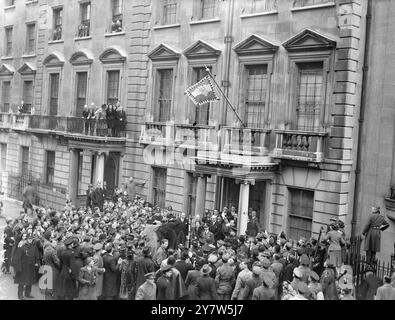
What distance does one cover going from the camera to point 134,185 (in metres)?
27.2

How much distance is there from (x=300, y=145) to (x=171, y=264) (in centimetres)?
913

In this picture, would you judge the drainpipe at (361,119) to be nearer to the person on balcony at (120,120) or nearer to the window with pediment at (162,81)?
the window with pediment at (162,81)

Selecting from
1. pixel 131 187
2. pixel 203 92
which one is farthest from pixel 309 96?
pixel 131 187

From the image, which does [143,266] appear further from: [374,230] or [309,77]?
[309,77]

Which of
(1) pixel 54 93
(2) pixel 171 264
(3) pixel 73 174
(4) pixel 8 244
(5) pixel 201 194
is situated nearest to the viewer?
(2) pixel 171 264

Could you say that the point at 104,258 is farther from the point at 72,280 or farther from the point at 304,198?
the point at 304,198

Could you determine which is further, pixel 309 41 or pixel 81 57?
pixel 81 57

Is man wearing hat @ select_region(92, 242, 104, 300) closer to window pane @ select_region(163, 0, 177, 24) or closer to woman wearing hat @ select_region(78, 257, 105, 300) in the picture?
woman wearing hat @ select_region(78, 257, 105, 300)

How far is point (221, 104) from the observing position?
925 inches

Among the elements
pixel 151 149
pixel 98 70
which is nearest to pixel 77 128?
pixel 98 70

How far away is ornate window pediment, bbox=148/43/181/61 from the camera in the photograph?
25.5m

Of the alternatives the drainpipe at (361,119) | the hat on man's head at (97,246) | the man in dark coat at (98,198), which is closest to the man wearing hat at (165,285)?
the hat on man's head at (97,246)

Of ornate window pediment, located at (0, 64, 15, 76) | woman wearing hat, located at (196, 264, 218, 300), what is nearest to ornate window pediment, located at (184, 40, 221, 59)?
woman wearing hat, located at (196, 264, 218, 300)

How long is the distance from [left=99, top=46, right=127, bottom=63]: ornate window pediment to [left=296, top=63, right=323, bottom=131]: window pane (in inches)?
440
